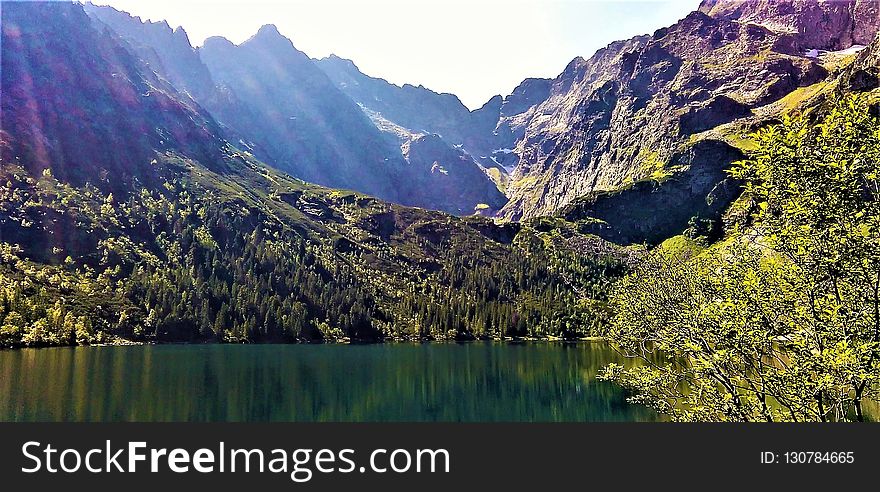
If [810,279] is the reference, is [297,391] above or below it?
above

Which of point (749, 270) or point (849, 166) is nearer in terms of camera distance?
point (849, 166)

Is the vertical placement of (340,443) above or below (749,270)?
below

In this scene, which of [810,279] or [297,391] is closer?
[810,279]

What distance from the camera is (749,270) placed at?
811 inches

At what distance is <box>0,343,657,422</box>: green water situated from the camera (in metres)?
73.9

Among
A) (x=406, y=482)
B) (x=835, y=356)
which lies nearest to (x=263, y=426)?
(x=406, y=482)

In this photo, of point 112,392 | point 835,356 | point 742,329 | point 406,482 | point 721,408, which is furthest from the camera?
point 112,392

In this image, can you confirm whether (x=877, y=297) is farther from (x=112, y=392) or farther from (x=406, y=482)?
(x=112, y=392)

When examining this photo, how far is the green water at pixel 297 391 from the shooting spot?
73875 millimetres

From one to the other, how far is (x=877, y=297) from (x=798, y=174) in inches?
161

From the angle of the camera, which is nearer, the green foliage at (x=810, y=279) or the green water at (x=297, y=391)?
the green foliage at (x=810, y=279)

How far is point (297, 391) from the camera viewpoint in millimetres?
97750

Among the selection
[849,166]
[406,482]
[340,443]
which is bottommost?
[406,482]

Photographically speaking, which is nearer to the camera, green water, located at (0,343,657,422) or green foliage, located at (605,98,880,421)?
green foliage, located at (605,98,880,421)
